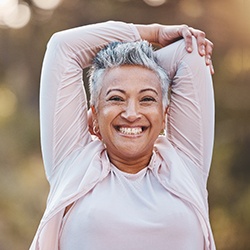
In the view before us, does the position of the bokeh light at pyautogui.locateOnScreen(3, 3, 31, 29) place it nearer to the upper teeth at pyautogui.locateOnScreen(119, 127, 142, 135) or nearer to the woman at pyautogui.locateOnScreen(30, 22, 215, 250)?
the woman at pyautogui.locateOnScreen(30, 22, 215, 250)

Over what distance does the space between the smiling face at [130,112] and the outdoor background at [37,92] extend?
3.38 metres

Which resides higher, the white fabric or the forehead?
the forehead

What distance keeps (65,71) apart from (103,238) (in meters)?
0.45

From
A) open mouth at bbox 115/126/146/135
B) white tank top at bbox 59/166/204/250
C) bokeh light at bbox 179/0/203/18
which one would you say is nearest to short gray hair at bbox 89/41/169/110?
open mouth at bbox 115/126/146/135

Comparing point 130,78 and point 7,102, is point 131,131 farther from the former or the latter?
point 7,102

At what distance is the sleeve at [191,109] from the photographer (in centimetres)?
192

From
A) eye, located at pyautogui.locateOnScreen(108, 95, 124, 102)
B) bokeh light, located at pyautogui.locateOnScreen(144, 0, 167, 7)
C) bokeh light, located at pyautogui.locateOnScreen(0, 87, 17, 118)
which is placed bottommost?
bokeh light, located at pyautogui.locateOnScreen(0, 87, 17, 118)

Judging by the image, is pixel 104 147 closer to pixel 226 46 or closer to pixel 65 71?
pixel 65 71

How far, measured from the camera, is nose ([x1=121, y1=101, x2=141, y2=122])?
1802 mm

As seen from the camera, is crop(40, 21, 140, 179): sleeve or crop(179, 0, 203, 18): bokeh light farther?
crop(179, 0, 203, 18): bokeh light

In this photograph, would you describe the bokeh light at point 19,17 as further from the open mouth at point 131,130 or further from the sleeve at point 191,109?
the open mouth at point 131,130

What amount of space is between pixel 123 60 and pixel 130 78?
5 centimetres

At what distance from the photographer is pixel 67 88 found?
6.24 ft

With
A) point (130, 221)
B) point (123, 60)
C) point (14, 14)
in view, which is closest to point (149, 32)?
point (123, 60)
